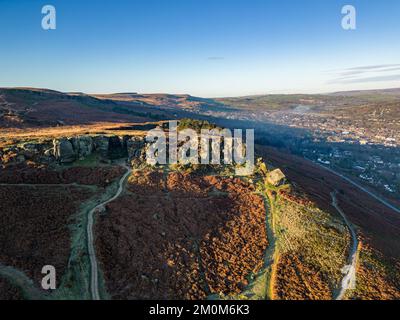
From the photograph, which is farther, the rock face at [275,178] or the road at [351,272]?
the rock face at [275,178]

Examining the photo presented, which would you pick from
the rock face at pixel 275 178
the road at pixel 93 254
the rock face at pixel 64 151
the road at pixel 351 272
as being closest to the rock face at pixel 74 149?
the rock face at pixel 64 151

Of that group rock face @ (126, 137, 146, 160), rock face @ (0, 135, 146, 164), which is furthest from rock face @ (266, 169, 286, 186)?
rock face @ (126, 137, 146, 160)

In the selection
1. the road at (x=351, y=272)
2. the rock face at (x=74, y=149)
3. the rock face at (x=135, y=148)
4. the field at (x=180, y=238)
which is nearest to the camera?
the field at (x=180, y=238)

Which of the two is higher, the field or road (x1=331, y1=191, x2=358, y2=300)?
the field

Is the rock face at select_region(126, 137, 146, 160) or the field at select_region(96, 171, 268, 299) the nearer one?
the field at select_region(96, 171, 268, 299)

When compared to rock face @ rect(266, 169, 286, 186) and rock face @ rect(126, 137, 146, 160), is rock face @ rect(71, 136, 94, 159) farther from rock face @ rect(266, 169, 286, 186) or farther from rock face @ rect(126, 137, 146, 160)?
rock face @ rect(266, 169, 286, 186)

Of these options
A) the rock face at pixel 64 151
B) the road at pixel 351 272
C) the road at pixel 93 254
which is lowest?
the road at pixel 351 272

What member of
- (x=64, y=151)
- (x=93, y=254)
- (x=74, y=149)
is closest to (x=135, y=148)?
(x=74, y=149)

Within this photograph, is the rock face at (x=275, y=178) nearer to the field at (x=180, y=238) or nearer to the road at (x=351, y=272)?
the field at (x=180, y=238)

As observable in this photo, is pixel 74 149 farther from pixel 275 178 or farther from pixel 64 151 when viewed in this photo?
pixel 275 178
